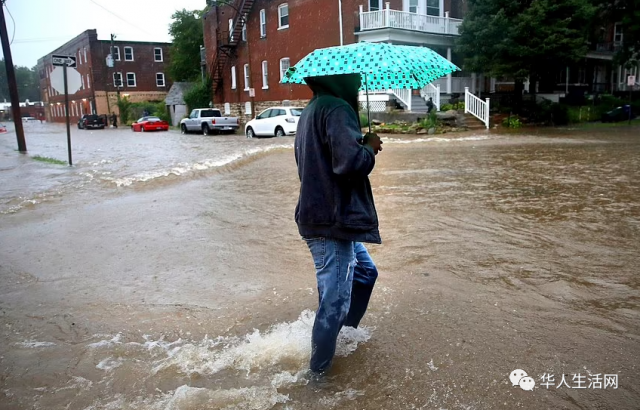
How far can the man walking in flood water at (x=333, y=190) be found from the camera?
2871 mm

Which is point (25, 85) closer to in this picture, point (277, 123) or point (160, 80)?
point (160, 80)

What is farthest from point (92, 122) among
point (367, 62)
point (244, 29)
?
point (367, 62)

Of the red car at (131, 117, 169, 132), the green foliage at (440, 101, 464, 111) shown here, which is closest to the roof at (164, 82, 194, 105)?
the red car at (131, 117, 169, 132)

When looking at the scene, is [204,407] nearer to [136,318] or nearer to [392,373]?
[392,373]

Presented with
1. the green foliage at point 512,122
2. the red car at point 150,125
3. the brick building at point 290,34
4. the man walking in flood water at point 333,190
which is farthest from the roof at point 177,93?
the man walking in flood water at point 333,190

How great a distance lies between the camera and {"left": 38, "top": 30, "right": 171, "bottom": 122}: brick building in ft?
197

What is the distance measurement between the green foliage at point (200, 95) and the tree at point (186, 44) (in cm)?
1305

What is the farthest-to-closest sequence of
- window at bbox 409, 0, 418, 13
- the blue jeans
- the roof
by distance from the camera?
the roof → window at bbox 409, 0, 418, 13 → the blue jeans

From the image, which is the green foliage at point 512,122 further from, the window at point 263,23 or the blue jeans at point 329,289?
the blue jeans at point 329,289

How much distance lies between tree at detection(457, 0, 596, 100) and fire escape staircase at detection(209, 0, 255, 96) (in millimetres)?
17252

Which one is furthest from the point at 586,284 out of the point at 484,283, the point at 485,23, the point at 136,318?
the point at 485,23

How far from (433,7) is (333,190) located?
2983 cm

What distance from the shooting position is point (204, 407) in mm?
3057

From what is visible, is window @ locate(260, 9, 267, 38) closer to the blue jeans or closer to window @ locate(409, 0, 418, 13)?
window @ locate(409, 0, 418, 13)
